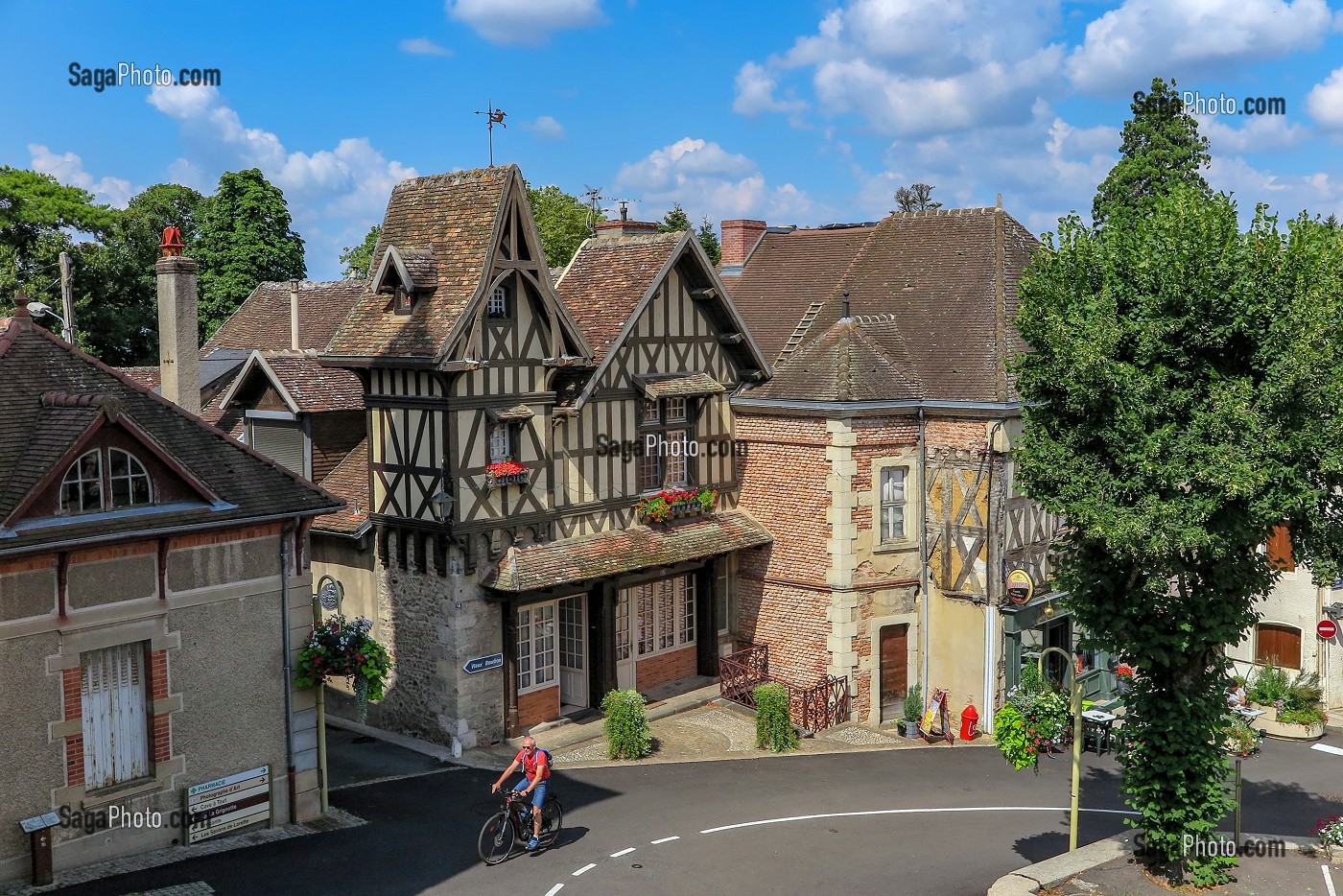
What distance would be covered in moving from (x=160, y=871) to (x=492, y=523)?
26.2 feet

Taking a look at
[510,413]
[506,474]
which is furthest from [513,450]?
[510,413]

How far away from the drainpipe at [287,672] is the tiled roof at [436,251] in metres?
4.51

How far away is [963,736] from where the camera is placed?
2453cm

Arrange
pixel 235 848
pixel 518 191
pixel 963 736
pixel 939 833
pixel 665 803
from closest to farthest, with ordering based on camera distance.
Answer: pixel 235 848, pixel 939 833, pixel 665 803, pixel 518 191, pixel 963 736

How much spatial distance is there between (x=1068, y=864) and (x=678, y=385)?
39.0ft

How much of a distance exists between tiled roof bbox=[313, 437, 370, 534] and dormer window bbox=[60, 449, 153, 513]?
242 inches

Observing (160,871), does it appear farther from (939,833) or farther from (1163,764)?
(1163,764)

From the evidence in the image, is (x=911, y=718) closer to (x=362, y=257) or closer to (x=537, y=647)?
(x=537, y=647)

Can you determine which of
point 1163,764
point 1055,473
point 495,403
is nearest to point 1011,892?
point 1163,764

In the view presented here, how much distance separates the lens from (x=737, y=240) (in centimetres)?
3092

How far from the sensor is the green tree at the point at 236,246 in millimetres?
47500

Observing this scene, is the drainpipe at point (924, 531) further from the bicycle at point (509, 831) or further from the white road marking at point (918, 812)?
the bicycle at point (509, 831)

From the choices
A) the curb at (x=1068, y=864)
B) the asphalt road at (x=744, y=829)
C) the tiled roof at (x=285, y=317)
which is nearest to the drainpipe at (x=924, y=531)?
the asphalt road at (x=744, y=829)

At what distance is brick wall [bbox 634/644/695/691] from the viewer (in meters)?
25.8
